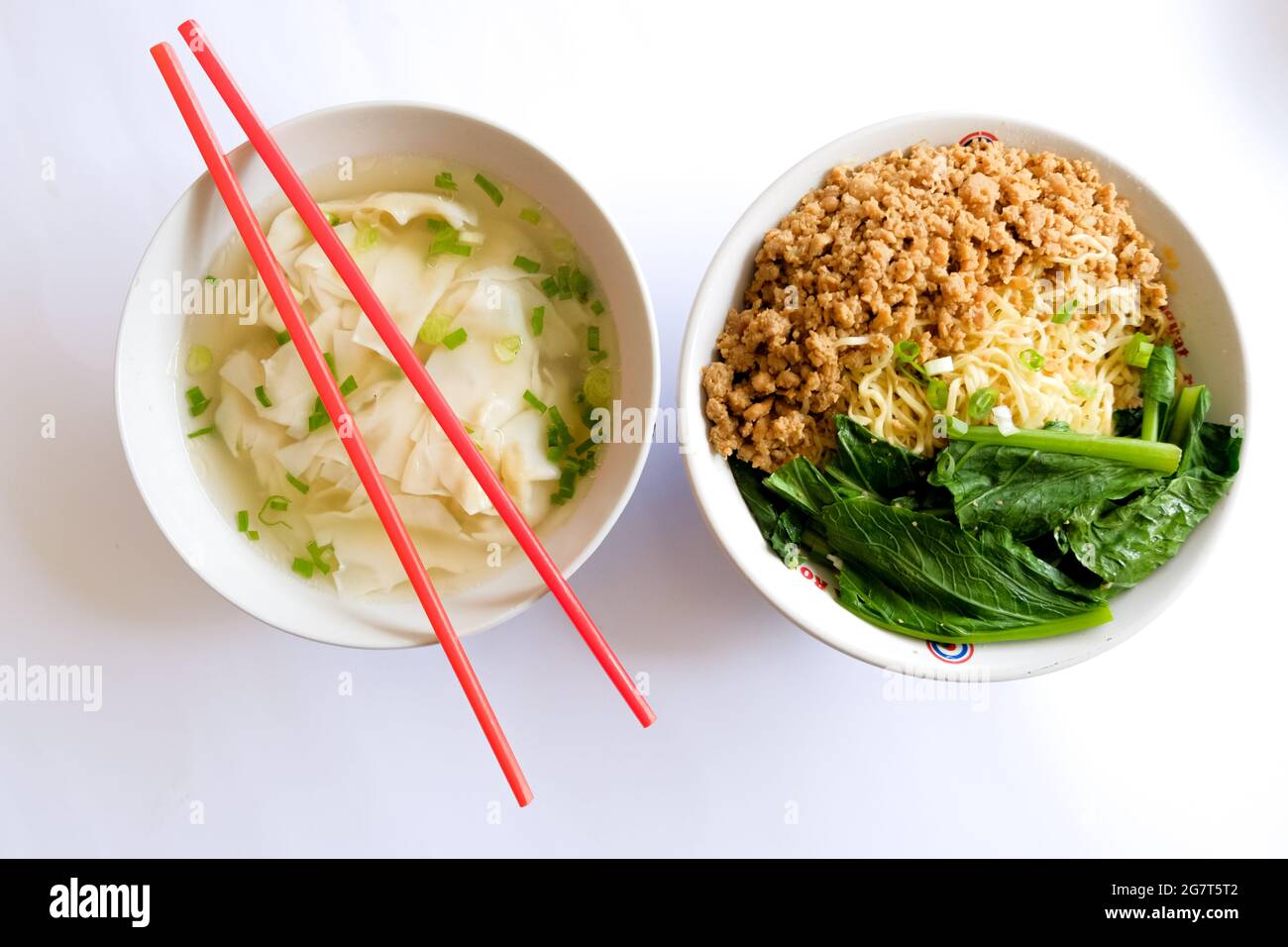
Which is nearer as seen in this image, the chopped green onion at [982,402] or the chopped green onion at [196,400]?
the chopped green onion at [982,402]

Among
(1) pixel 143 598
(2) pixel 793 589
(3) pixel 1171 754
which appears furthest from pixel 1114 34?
(1) pixel 143 598

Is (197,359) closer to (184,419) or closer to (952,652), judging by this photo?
(184,419)

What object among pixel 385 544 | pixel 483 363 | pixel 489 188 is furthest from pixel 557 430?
pixel 489 188

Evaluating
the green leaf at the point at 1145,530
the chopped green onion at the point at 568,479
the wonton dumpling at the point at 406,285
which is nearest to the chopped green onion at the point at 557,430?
the chopped green onion at the point at 568,479

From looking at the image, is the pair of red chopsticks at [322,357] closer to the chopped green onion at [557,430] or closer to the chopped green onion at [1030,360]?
the chopped green onion at [557,430]

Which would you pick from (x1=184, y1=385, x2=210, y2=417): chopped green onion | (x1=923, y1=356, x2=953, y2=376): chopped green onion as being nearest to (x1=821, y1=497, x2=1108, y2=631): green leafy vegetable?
(x1=923, y1=356, x2=953, y2=376): chopped green onion

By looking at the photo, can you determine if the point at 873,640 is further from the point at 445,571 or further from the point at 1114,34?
the point at 1114,34

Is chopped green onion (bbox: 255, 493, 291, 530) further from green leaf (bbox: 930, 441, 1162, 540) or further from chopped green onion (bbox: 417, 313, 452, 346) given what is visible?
green leaf (bbox: 930, 441, 1162, 540)

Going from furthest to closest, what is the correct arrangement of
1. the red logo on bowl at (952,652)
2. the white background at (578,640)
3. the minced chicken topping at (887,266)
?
the white background at (578,640) < the red logo on bowl at (952,652) < the minced chicken topping at (887,266)
